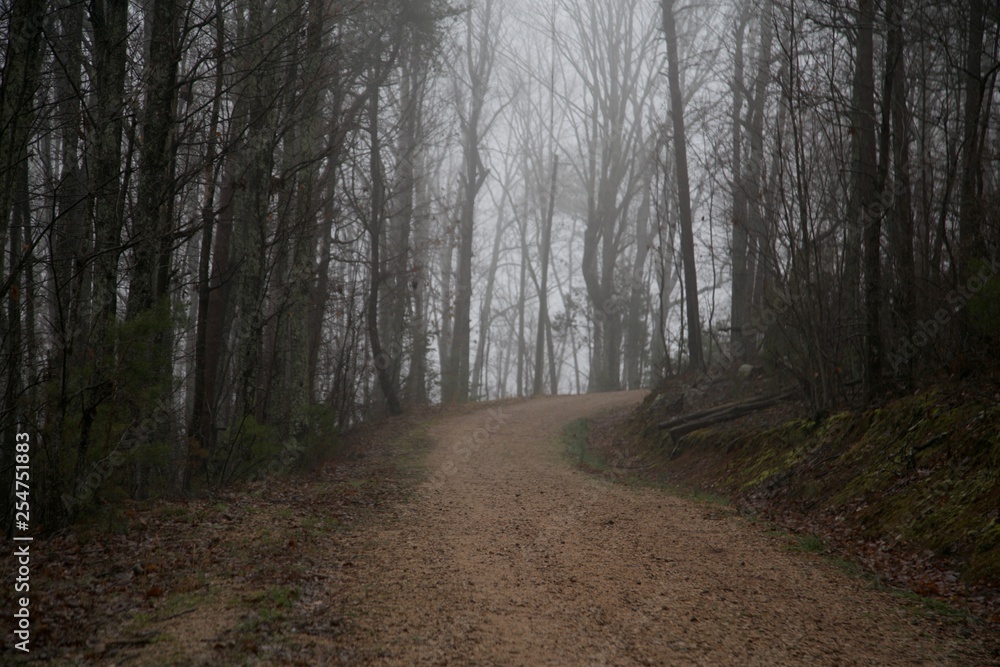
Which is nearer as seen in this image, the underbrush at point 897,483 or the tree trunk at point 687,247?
the underbrush at point 897,483

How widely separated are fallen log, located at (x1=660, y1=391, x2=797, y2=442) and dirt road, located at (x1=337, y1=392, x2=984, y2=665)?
3584mm

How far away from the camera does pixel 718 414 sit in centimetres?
1155

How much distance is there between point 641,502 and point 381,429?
26.5 ft

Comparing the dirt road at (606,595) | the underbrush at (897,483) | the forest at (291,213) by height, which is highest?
the forest at (291,213)

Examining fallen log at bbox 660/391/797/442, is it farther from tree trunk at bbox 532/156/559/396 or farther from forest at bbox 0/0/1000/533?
tree trunk at bbox 532/156/559/396

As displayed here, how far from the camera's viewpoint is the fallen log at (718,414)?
36.2 feet

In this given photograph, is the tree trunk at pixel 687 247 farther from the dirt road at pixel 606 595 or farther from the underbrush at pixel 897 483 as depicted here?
the dirt road at pixel 606 595

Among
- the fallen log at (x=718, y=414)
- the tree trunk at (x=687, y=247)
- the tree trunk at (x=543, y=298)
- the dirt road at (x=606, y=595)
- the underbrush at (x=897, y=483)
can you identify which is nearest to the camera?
the dirt road at (x=606, y=595)

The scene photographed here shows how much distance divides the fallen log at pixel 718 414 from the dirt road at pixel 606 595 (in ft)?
11.8

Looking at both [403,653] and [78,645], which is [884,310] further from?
[78,645]

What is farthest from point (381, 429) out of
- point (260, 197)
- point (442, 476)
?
point (260, 197)

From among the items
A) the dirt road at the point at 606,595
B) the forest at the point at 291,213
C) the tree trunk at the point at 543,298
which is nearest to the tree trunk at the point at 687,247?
the forest at the point at 291,213

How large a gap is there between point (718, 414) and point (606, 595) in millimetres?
7366

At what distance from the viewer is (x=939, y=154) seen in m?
9.05
